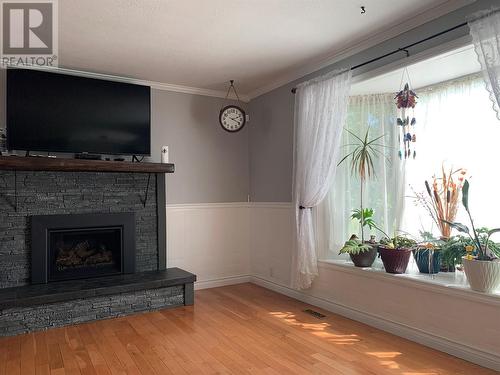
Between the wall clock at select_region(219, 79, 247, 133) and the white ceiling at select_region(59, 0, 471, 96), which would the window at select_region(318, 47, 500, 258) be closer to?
the white ceiling at select_region(59, 0, 471, 96)

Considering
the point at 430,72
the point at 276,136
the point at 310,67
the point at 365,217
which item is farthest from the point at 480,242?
the point at 276,136

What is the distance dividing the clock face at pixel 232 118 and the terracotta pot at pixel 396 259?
2.26 meters

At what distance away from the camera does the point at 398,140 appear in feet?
11.4

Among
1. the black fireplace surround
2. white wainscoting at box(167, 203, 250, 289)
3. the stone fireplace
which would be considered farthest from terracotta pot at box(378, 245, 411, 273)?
the black fireplace surround

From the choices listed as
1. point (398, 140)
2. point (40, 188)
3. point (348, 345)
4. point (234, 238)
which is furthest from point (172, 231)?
point (398, 140)

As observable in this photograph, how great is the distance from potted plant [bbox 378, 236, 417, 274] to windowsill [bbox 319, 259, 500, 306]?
62mm

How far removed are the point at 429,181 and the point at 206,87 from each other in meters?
2.74

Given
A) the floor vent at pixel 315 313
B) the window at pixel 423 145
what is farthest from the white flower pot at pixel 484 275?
the floor vent at pixel 315 313

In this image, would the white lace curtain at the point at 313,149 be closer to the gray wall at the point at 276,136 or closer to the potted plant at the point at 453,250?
the gray wall at the point at 276,136

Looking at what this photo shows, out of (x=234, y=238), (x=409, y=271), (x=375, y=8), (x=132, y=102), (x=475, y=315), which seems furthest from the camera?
(x=234, y=238)

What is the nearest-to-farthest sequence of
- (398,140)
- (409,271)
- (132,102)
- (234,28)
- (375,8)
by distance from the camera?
(375,8) < (234,28) < (409,271) < (398,140) < (132,102)

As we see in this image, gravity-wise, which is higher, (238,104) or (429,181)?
(238,104)

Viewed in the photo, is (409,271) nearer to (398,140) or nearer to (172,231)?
(398,140)

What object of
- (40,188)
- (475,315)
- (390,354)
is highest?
(40,188)
